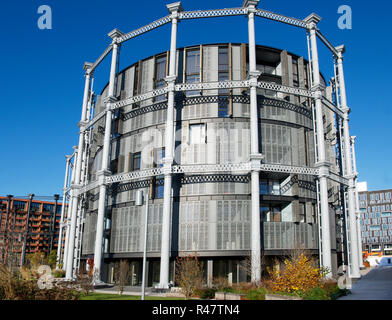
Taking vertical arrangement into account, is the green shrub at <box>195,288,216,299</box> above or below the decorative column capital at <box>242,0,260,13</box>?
below

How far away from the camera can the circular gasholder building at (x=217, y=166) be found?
104 ft

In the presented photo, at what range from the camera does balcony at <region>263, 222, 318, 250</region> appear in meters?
31.9

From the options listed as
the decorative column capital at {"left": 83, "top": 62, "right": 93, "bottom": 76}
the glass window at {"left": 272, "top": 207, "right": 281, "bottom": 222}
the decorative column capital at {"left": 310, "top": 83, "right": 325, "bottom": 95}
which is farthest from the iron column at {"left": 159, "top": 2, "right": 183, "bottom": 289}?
the decorative column capital at {"left": 83, "top": 62, "right": 93, "bottom": 76}

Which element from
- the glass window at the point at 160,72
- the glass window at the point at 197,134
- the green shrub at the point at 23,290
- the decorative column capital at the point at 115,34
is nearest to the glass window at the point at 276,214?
the glass window at the point at 197,134

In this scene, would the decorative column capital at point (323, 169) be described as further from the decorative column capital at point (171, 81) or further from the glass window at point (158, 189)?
the decorative column capital at point (171, 81)

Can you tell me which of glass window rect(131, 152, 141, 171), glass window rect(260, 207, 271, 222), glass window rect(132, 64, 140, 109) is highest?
glass window rect(132, 64, 140, 109)

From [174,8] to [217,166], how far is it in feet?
57.3

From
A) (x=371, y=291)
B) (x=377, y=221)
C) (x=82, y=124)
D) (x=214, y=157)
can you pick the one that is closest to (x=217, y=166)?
(x=214, y=157)

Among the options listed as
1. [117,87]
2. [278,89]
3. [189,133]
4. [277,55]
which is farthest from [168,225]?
[277,55]

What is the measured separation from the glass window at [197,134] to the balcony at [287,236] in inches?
414

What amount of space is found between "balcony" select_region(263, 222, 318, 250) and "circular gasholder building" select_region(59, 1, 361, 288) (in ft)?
0.32

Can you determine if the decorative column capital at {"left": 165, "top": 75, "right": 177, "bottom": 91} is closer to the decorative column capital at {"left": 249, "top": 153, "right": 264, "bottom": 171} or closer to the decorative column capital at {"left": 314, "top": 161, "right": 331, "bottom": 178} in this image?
the decorative column capital at {"left": 249, "top": 153, "right": 264, "bottom": 171}

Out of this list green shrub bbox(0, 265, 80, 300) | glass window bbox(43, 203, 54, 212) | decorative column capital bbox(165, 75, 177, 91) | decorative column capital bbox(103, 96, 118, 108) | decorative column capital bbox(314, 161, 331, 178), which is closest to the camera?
green shrub bbox(0, 265, 80, 300)

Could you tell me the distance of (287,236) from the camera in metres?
32.5
